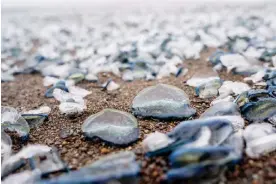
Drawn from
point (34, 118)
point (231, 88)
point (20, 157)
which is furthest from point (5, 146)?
point (231, 88)

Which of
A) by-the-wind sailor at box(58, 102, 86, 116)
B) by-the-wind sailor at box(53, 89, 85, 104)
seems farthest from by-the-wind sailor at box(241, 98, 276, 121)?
by-the-wind sailor at box(53, 89, 85, 104)

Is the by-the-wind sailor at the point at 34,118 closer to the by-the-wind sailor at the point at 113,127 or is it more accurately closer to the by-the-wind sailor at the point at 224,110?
the by-the-wind sailor at the point at 113,127

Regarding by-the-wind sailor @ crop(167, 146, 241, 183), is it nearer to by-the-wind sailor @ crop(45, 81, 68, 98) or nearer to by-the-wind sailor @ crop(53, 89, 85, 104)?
by-the-wind sailor @ crop(53, 89, 85, 104)

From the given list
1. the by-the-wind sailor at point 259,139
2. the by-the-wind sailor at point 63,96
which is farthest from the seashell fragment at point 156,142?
the by-the-wind sailor at point 63,96

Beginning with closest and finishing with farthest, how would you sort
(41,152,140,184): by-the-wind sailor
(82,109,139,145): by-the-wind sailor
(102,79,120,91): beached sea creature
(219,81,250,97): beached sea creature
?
(41,152,140,184): by-the-wind sailor → (82,109,139,145): by-the-wind sailor → (219,81,250,97): beached sea creature → (102,79,120,91): beached sea creature

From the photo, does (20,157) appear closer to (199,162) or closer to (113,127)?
(113,127)
